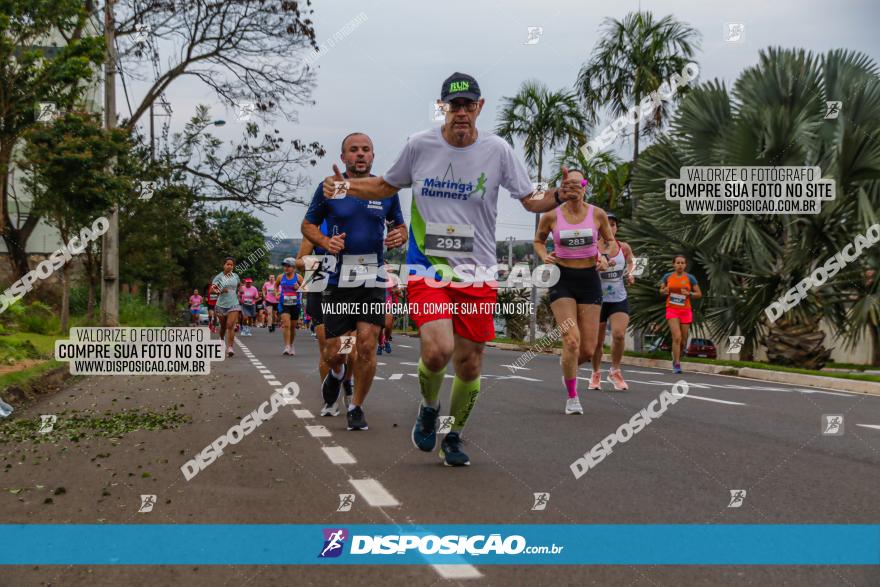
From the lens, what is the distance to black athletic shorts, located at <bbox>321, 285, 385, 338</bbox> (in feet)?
27.5

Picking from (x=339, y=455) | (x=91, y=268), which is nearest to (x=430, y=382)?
(x=339, y=455)

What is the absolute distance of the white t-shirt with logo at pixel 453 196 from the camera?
6.41 meters

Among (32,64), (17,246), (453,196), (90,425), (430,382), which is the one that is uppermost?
(32,64)

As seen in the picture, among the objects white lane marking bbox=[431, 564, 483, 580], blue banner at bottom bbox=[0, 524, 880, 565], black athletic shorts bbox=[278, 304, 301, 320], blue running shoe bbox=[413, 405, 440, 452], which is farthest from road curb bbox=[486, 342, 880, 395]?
white lane marking bbox=[431, 564, 483, 580]

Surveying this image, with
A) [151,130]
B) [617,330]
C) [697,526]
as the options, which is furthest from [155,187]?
[697,526]

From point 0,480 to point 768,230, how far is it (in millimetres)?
16234

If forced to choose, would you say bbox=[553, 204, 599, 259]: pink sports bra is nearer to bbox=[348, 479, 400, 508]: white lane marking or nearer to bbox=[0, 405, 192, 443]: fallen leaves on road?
bbox=[0, 405, 192, 443]: fallen leaves on road

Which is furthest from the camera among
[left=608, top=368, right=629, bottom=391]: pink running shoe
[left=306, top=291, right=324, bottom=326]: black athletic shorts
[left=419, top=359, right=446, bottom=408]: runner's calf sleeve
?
[left=608, top=368, right=629, bottom=391]: pink running shoe

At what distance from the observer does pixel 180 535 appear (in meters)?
4.73

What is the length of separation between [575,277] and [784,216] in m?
10.8

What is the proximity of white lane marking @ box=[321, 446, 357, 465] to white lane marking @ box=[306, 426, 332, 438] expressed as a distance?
0.73m

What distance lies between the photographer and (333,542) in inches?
179

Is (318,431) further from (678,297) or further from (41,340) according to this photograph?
(41,340)

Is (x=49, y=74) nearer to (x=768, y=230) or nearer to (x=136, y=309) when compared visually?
(x=768, y=230)
